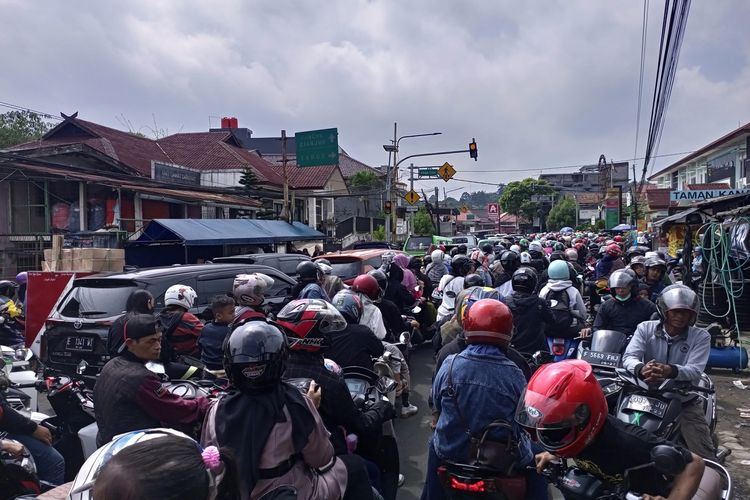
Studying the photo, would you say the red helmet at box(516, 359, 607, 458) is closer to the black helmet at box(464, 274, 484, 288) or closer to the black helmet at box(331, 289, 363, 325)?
the black helmet at box(331, 289, 363, 325)

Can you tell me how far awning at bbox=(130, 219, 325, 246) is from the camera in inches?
606

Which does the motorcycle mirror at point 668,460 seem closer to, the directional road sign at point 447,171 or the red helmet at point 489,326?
the red helmet at point 489,326

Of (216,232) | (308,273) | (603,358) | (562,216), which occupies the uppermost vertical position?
(562,216)

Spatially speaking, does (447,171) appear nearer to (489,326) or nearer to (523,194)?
(489,326)

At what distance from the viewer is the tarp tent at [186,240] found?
599 inches

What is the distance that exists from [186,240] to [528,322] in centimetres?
1171

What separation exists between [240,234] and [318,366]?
1548 centimetres

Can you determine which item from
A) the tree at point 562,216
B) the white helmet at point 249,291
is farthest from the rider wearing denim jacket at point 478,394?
the tree at point 562,216

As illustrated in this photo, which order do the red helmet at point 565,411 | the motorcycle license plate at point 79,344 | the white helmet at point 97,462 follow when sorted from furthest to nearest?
the motorcycle license plate at point 79,344
the red helmet at point 565,411
the white helmet at point 97,462

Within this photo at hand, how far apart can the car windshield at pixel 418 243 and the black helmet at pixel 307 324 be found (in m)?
18.0

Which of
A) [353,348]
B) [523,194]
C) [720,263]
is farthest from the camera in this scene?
[523,194]

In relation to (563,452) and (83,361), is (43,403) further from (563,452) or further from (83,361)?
(563,452)

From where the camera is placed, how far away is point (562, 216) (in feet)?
213

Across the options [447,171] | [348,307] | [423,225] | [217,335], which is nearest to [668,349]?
[348,307]
